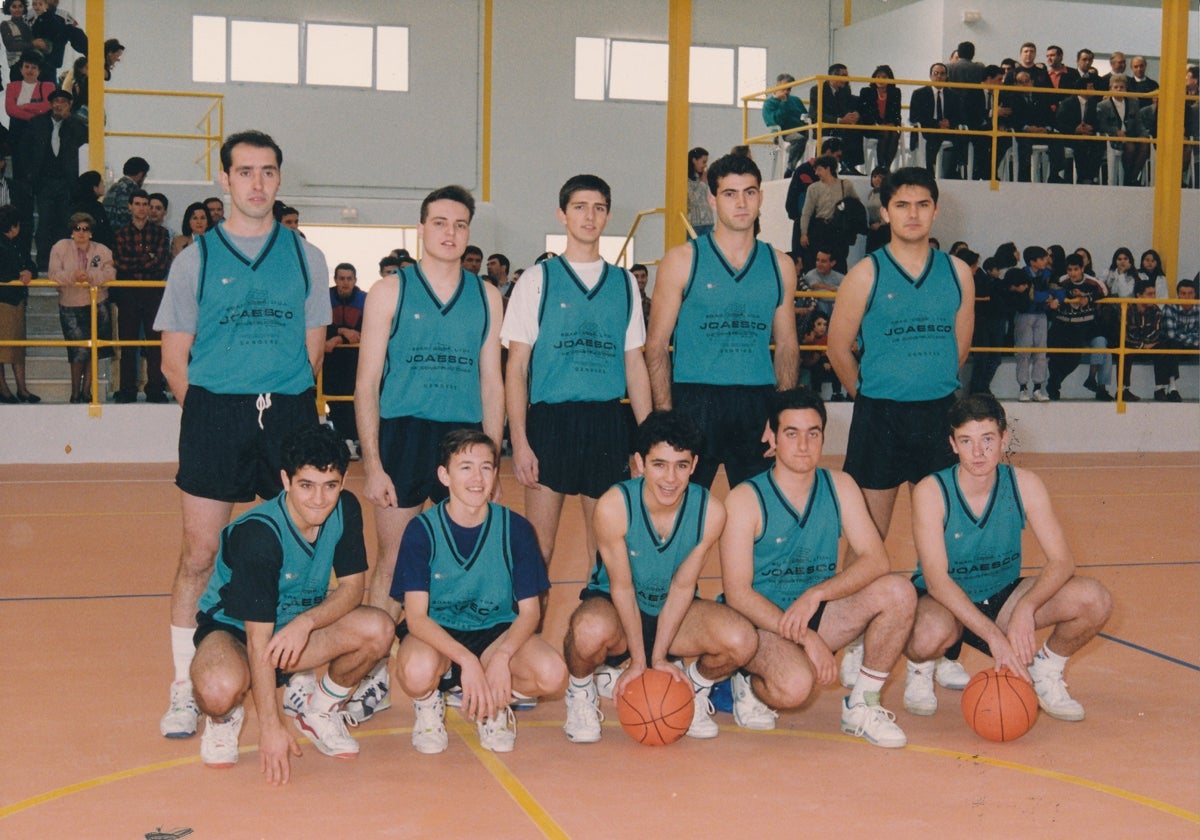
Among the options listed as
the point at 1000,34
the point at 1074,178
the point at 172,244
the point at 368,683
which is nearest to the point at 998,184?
the point at 1074,178

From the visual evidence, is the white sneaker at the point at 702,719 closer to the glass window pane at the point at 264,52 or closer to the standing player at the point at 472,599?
the standing player at the point at 472,599

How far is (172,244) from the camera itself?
1238 centimetres

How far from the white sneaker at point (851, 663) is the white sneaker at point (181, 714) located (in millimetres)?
2205

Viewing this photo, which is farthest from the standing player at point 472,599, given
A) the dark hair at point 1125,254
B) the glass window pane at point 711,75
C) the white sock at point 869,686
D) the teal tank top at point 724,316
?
the glass window pane at point 711,75

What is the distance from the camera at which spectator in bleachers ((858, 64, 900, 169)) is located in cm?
1498

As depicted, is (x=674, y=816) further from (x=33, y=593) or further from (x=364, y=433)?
(x=33, y=593)

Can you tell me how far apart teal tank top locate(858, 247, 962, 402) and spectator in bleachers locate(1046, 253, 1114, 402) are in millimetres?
9163

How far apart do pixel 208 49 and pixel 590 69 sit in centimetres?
555

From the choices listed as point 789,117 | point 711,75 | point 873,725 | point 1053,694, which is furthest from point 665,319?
point 711,75

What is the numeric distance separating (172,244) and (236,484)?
8386 millimetres

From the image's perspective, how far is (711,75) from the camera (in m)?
22.1

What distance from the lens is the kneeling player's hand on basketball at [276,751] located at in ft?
12.9

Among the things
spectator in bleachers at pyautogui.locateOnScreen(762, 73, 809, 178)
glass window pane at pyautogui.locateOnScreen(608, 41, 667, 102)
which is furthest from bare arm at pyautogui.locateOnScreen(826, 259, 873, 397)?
glass window pane at pyautogui.locateOnScreen(608, 41, 667, 102)

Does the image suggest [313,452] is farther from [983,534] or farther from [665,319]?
[983,534]
